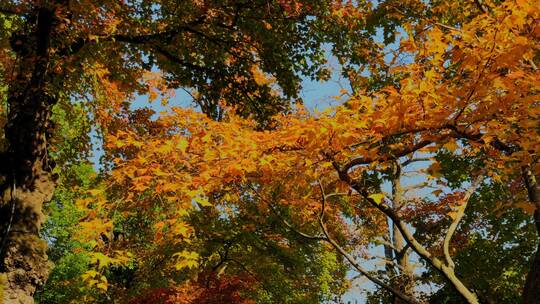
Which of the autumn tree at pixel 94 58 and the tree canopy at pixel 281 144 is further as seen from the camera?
the autumn tree at pixel 94 58

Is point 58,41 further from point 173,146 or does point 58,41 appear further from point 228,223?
point 228,223

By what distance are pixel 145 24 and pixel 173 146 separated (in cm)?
319

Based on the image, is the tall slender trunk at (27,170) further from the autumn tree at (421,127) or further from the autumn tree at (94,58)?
the autumn tree at (421,127)

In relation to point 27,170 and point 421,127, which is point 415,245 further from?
point 27,170

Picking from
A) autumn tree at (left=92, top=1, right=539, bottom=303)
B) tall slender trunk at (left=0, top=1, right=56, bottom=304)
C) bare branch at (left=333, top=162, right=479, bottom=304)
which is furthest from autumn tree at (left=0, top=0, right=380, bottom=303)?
bare branch at (left=333, top=162, right=479, bottom=304)

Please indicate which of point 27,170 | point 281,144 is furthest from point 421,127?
point 27,170

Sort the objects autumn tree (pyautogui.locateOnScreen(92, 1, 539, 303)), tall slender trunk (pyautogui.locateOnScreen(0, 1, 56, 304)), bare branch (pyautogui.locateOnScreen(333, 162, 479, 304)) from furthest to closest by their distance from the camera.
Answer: tall slender trunk (pyautogui.locateOnScreen(0, 1, 56, 304))
bare branch (pyautogui.locateOnScreen(333, 162, 479, 304))
autumn tree (pyautogui.locateOnScreen(92, 1, 539, 303))

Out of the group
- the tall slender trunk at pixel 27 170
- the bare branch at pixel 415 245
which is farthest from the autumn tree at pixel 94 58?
the bare branch at pixel 415 245

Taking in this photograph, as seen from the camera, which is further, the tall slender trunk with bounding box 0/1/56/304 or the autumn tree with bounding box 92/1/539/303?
the tall slender trunk with bounding box 0/1/56/304

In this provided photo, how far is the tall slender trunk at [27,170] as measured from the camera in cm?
602

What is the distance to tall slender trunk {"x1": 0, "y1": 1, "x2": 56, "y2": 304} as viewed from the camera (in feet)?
19.8

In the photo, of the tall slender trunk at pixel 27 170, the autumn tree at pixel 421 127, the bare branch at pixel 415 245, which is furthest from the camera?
the tall slender trunk at pixel 27 170

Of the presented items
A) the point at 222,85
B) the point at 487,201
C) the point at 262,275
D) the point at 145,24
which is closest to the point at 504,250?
the point at 487,201

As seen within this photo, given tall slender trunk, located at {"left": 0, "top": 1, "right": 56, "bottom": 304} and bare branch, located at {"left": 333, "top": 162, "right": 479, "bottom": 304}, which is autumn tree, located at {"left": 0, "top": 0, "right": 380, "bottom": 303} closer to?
tall slender trunk, located at {"left": 0, "top": 1, "right": 56, "bottom": 304}
